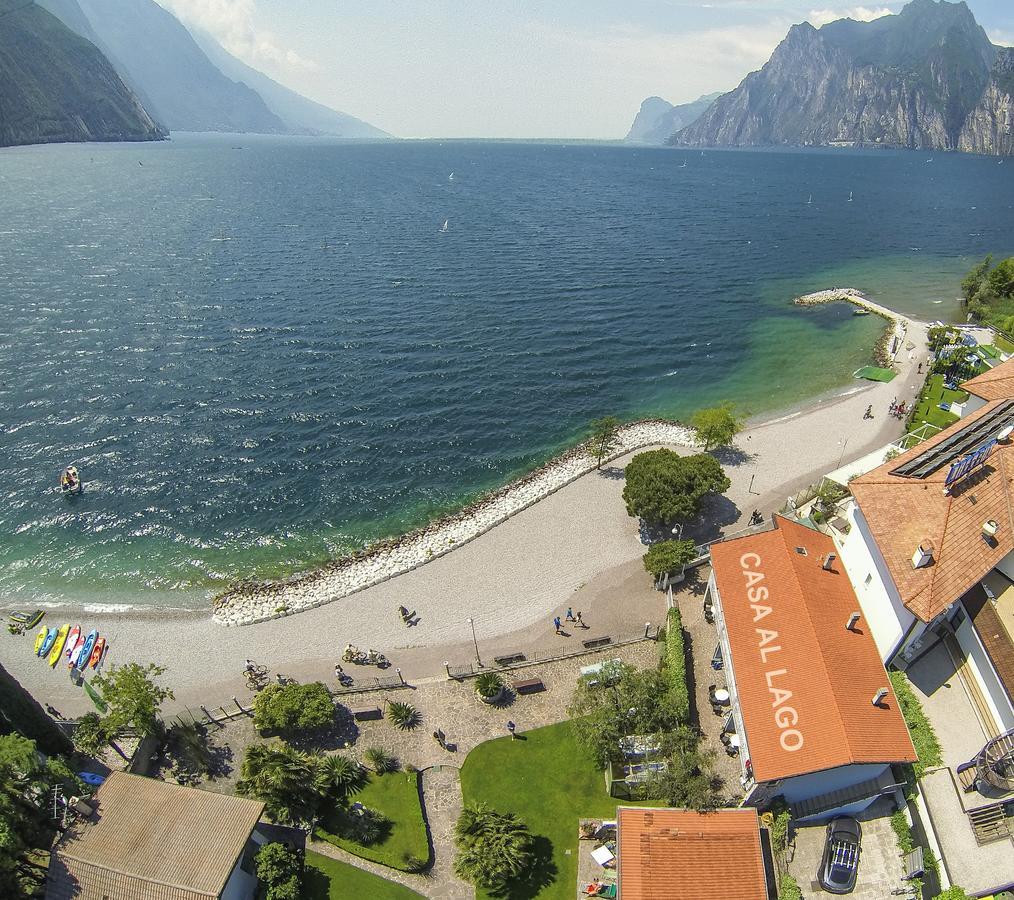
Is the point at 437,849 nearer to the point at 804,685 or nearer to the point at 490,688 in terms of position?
the point at 490,688

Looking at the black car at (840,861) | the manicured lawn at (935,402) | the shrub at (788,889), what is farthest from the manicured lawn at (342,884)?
the manicured lawn at (935,402)

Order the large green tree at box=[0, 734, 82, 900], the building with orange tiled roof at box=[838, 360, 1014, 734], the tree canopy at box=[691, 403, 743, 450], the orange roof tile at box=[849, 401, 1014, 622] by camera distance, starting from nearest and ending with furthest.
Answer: the large green tree at box=[0, 734, 82, 900] < the building with orange tiled roof at box=[838, 360, 1014, 734] < the orange roof tile at box=[849, 401, 1014, 622] < the tree canopy at box=[691, 403, 743, 450]

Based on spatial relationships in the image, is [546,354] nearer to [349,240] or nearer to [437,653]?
[437,653]

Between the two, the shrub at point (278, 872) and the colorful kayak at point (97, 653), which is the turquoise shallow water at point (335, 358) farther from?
the shrub at point (278, 872)

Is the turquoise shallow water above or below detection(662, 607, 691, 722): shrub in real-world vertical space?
above

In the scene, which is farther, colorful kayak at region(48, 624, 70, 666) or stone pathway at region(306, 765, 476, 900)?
colorful kayak at region(48, 624, 70, 666)

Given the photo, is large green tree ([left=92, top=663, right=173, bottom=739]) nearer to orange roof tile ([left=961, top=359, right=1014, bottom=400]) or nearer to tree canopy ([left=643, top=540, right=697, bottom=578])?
tree canopy ([left=643, top=540, right=697, bottom=578])

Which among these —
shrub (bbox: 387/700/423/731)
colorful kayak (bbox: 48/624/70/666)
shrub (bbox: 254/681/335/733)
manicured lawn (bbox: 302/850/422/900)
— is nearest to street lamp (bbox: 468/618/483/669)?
shrub (bbox: 387/700/423/731)
